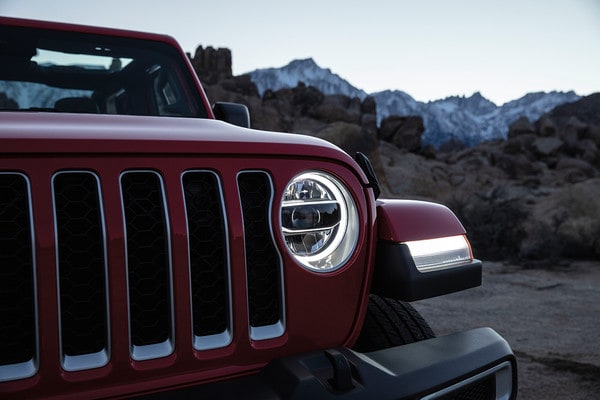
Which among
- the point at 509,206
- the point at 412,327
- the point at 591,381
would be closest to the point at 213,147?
the point at 412,327

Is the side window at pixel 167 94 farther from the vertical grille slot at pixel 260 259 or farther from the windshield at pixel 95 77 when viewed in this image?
the vertical grille slot at pixel 260 259

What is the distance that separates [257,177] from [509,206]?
9581 millimetres

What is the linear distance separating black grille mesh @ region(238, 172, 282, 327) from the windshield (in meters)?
1.38

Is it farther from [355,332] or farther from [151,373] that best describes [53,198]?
[355,332]

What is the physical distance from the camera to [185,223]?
1.23m

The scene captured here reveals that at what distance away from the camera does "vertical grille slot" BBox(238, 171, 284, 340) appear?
53.6 inches

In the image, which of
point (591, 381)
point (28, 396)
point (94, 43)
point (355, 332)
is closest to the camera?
point (28, 396)

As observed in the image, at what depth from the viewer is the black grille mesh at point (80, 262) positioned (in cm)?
117

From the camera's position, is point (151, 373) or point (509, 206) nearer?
point (151, 373)

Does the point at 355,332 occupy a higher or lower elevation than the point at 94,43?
lower

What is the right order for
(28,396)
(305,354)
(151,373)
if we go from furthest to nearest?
(305,354) → (151,373) → (28,396)

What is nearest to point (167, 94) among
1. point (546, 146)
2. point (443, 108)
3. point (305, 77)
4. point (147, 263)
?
point (147, 263)

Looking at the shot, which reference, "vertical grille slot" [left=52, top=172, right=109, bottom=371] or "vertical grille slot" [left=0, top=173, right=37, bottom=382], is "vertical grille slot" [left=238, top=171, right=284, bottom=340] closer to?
"vertical grille slot" [left=52, top=172, right=109, bottom=371]

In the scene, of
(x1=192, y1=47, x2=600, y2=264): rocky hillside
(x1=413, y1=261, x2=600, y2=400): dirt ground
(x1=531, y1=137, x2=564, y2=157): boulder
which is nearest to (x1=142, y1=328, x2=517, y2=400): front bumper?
(x1=413, y1=261, x2=600, y2=400): dirt ground
